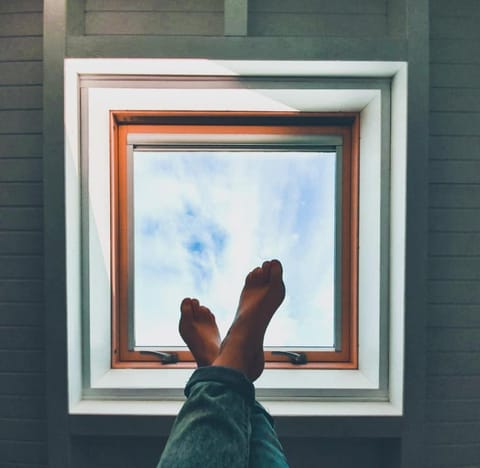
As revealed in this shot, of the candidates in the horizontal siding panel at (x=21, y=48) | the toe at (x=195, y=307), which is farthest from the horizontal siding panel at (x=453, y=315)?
the horizontal siding panel at (x=21, y=48)

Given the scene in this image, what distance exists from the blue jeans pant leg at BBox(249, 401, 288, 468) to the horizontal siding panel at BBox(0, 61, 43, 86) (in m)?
1.10

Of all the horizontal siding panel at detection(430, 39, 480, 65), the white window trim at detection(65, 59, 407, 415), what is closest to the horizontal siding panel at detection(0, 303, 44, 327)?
the white window trim at detection(65, 59, 407, 415)

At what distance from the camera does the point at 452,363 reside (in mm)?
1151

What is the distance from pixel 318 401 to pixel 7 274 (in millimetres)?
1020

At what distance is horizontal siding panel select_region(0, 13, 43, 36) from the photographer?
116cm

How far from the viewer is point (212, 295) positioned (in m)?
1.40

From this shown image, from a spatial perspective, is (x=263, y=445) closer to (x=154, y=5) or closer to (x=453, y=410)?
(x=453, y=410)

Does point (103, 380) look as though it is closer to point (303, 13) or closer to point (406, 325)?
point (406, 325)

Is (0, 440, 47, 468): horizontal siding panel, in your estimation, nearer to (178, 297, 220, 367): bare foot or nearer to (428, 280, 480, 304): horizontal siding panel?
(178, 297, 220, 367): bare foot

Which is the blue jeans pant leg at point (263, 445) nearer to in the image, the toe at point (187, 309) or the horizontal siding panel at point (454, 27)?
the toe at point (187, 309)

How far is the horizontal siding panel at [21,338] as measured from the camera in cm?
116

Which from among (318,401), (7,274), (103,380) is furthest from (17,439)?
(318,401)

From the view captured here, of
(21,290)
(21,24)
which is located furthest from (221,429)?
(21,24)

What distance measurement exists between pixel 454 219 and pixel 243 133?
0.73 metres
